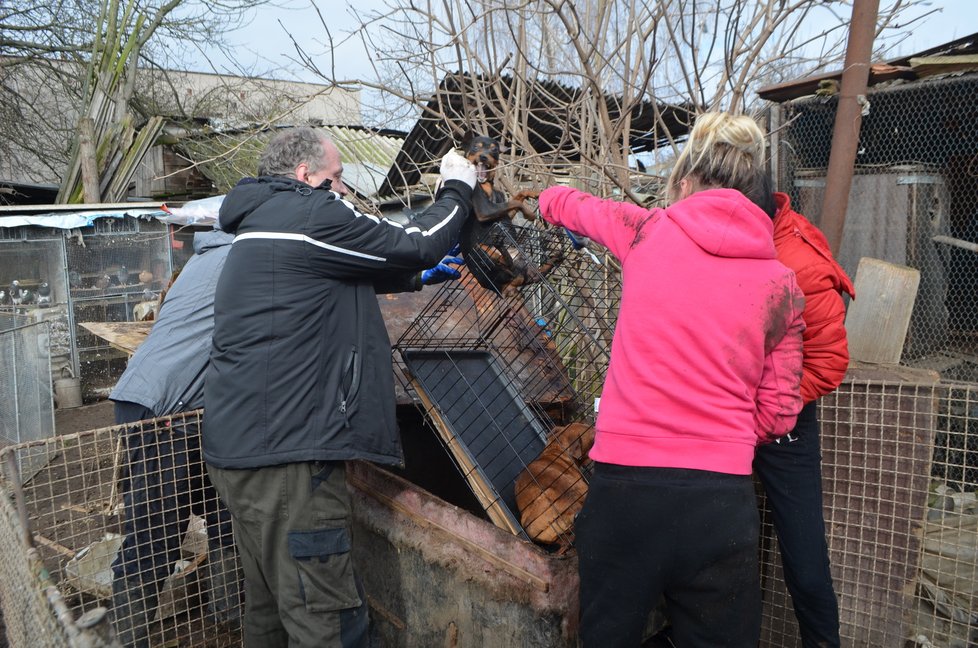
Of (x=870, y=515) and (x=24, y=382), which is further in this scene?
(x=24, y=382)

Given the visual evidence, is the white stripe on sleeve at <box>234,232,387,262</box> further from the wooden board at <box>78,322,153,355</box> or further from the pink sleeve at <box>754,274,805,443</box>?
the wooden board at <box>78,322,153,355</box>

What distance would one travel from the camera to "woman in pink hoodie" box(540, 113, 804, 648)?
1686 mm

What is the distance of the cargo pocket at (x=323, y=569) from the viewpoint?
7.04 ft

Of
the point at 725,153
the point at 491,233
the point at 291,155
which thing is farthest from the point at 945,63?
the point at 291,155

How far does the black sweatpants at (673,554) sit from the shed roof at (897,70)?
3676 mm

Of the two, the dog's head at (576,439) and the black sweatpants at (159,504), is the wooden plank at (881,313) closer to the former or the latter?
the dog's head at (576,439)

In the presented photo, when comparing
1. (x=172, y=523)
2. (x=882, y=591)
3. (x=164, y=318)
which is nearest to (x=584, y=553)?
(x=882, y=591)

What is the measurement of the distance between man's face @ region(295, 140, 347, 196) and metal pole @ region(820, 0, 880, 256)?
7.26 ft

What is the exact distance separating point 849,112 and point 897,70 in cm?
181

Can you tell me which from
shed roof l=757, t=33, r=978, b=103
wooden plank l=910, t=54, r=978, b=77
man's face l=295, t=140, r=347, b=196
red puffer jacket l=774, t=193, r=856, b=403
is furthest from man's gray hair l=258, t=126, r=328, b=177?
wooden plank l=910, t=54, r=978, b=77

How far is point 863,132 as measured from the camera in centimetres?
528

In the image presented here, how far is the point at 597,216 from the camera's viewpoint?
2047 millimetres

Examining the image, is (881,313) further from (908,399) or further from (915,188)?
(915,188)

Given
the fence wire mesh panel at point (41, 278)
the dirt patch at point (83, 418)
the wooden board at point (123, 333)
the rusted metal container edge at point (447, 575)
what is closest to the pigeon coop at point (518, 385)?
the rusted metal container edge at point (447, 575)
